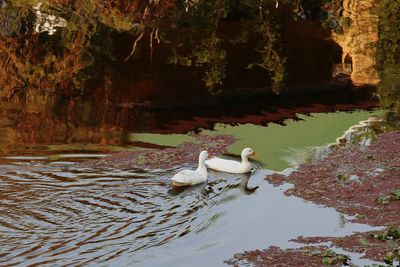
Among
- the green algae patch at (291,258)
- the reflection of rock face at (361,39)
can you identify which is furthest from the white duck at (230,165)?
the reflection of rock face at (361,39)

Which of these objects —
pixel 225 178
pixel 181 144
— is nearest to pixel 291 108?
pixel 181 144

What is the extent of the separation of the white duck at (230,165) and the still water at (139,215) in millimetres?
162

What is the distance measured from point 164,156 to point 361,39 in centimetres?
1394

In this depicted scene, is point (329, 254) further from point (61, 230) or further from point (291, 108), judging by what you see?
point (291, 108)

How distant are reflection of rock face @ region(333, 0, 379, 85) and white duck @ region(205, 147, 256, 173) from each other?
28.0 feet

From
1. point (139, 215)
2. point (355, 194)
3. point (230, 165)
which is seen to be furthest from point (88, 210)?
point (355, 194)

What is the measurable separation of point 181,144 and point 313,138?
9.29ft

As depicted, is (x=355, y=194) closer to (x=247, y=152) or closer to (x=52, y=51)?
(x=247, y=152)

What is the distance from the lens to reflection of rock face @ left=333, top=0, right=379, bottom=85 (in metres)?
22.8

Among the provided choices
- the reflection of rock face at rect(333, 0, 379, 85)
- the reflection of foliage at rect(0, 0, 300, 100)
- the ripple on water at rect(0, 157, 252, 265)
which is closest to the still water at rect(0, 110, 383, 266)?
the ripple on water at rect(0, 157, 252, 265)

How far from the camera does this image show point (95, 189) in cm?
1265

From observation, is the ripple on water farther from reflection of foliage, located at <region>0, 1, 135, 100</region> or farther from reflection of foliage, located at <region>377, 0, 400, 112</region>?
reflection of foliage, located at <region>377, 0, 400, 112</region>

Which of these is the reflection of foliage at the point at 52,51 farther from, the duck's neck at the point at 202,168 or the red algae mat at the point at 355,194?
the red algae mat at the point at 355,194

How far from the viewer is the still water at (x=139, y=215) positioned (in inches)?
394
